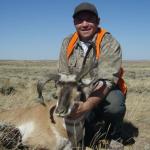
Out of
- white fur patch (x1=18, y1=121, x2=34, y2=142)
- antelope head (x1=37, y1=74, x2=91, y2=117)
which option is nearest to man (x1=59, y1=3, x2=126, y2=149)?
antelope head (x1=37, y1=74, x2=91, y2=117)

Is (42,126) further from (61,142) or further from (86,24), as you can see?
(86,24)

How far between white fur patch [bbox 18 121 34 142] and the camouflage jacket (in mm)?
1108

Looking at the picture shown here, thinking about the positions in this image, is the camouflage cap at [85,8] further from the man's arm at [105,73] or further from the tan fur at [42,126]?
the tan fur at [42,126]

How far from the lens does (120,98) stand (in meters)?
5.97

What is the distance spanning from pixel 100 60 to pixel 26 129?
5.16 feet

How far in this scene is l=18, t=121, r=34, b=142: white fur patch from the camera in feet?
17.9

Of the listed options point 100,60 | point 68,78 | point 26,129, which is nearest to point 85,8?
point 100,60

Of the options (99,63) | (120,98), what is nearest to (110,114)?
(120,98)

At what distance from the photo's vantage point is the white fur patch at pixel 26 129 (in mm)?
5441

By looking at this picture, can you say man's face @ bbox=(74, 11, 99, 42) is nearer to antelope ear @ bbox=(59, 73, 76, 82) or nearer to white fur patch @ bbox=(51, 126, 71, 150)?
antelope ear @ bbox=(59, 73, 76, 82)

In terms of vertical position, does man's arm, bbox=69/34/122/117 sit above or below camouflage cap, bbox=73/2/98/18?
below

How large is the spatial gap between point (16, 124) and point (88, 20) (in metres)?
2.07

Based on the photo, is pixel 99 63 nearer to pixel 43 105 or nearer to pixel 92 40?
pixel 92 40

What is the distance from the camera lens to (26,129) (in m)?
5.57
